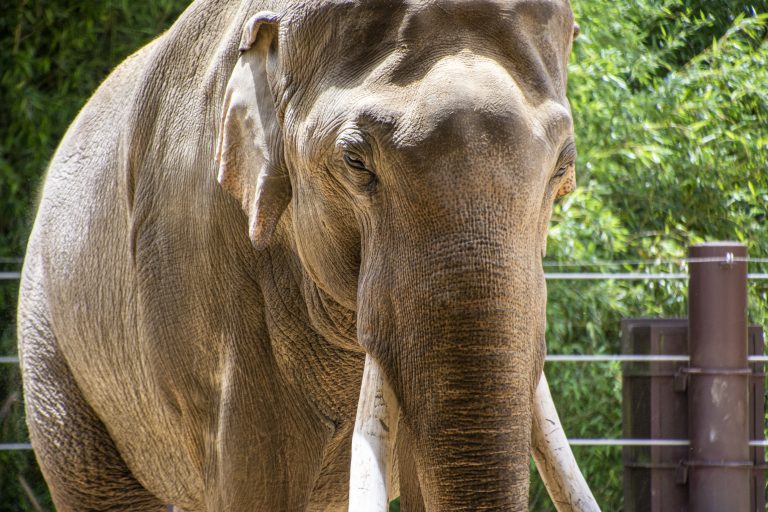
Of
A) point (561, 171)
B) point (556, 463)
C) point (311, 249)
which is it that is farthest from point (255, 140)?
point (556, 463)

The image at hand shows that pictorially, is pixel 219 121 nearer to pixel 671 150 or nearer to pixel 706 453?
pixel 706 453

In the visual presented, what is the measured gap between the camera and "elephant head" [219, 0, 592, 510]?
5.29ft

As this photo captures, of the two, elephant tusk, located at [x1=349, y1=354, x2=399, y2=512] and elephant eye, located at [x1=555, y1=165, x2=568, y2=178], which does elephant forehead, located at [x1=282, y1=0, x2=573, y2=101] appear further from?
elephant tusk, located at [x1=349, y1=354, x2=399, y2=512]

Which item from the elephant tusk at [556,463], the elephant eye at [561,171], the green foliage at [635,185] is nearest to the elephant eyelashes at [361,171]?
the elephant eye at [561,171]

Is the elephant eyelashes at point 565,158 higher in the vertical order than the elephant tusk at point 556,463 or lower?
higher

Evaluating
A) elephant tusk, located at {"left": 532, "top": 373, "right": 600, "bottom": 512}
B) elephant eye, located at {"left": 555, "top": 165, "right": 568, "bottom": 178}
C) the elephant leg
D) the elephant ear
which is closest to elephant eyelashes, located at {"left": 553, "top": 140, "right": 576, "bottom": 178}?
elephant eye, located at {"left": 555, "top": 165, "right": 568, "bottom": 178}

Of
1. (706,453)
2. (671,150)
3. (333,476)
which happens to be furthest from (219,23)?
Answer: (671,150)

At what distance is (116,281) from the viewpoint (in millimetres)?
2383

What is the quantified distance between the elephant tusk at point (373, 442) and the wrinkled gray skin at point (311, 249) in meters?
0.03

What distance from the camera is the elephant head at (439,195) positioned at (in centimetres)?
161

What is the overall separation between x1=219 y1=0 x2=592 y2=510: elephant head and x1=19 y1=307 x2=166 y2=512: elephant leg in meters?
0.95

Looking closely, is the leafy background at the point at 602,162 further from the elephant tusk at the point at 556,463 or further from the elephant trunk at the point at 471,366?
the elephant trunk at the point at 471,366

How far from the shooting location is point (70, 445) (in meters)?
2.67

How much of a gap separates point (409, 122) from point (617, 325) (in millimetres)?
3530
